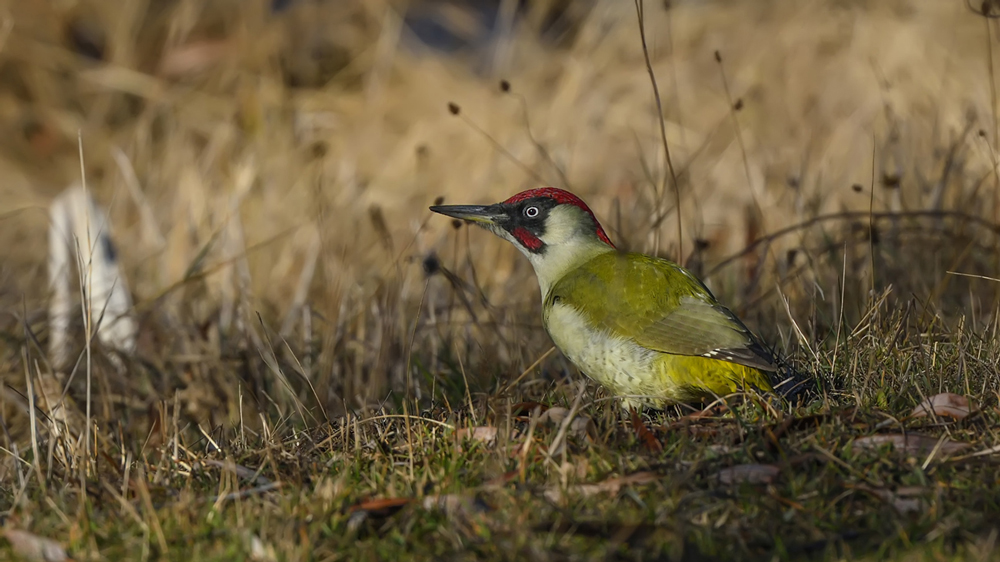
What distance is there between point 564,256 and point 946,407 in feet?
5.07

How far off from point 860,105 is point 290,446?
22.5ft

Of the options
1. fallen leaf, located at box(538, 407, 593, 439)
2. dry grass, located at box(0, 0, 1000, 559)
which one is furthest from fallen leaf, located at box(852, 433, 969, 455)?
fallen leaf, located at box(538, 407, 593, 439)

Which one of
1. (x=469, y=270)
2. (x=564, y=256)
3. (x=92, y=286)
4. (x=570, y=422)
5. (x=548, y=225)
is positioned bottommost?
(x=469, y=270)

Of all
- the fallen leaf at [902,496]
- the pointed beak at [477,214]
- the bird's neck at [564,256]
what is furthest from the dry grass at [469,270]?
the bird's neck at [564,256]

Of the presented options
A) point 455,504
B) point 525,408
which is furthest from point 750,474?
point 525,408

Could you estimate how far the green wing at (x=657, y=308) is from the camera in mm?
3326

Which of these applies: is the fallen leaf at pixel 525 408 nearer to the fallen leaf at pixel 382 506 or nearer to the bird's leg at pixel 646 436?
the bird's leg at pixel 646 436

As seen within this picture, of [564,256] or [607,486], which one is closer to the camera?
[607,486]

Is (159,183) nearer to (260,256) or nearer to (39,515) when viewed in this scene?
(260,256)

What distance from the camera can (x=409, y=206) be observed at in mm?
8391

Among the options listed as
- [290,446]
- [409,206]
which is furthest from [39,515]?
[409,206]

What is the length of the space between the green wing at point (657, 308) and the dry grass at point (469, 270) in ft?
0.78

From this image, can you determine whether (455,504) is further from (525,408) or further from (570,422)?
(525,408)

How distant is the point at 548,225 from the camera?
4.11 meters
